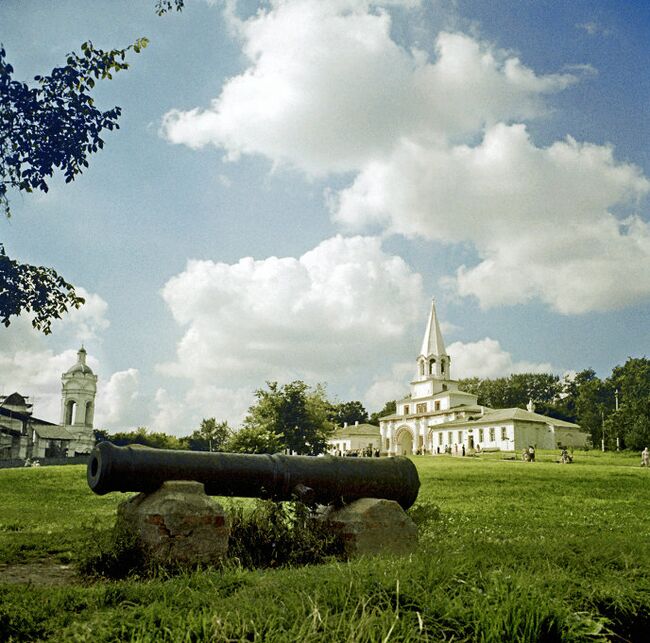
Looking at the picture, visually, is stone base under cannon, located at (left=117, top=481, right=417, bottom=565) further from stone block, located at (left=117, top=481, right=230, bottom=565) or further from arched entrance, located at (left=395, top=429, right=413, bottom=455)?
arched entrance, located at (left=395, top=429, right=413, bottom=455)

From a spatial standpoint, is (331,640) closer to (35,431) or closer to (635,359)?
(35,431)

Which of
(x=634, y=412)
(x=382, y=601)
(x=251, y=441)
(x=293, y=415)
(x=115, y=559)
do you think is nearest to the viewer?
(x=382, y=601)

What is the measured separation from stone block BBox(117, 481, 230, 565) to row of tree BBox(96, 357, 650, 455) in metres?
26.8

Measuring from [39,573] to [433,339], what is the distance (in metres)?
93.8

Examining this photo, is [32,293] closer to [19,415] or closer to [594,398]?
[19,415]

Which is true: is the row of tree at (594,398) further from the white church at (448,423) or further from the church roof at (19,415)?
the church roof at (19,415)

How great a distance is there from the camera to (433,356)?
98188 mm

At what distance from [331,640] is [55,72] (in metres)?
5.92

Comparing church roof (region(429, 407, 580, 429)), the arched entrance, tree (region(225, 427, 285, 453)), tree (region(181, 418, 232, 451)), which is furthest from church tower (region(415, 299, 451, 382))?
tree (region(225, 427, 285, 453))

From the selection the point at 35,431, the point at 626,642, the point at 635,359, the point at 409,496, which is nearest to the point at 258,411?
the point at 35,431

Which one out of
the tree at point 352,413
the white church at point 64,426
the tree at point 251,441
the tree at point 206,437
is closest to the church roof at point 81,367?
the white church at point 64,426

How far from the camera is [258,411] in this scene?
5047cm

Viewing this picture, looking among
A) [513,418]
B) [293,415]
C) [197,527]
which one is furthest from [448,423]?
[197,527]

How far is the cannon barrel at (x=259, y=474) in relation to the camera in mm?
7113
